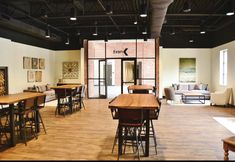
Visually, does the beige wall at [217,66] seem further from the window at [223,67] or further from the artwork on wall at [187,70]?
the artwork on wall at [187,70]

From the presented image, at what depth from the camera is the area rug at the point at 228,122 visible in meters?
6.12

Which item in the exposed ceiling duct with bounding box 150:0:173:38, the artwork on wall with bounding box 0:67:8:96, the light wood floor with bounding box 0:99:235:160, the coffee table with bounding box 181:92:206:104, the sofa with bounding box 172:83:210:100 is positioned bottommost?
the light wood floor with bounding box 0:99:235:160

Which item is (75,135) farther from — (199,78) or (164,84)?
(199,78)

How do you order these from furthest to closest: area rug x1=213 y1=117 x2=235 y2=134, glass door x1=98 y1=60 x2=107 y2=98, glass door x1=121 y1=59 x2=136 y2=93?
glass door x1=98 y1=60 x2=107 y2=98
glass door x1=121 y1=59 x2=136 y2=93
area rug x1=213 y1=117 x2=235 y2=134

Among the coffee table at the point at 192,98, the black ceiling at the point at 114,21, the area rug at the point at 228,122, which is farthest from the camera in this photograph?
the coffee table at the point at 192,98

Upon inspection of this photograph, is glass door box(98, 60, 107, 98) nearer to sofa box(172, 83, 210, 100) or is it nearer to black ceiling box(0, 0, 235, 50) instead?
black ceiling box(0, 0, 235, 50)

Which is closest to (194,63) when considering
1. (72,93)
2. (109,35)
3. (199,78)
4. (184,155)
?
(199,78)

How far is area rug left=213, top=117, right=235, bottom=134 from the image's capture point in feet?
20.1

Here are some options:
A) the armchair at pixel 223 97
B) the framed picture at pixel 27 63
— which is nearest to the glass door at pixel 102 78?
the framed picture at pixel 27 63

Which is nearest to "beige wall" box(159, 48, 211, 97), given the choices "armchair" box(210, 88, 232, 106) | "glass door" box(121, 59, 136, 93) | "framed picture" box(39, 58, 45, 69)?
"glass door" box(121, 59, 136, 93)

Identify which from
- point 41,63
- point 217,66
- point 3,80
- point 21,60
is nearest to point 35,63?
point 41,63

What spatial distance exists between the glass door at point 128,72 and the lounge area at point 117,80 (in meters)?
0.06

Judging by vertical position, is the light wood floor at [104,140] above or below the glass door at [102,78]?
below

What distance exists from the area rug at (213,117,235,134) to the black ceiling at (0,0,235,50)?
3.61 meters
